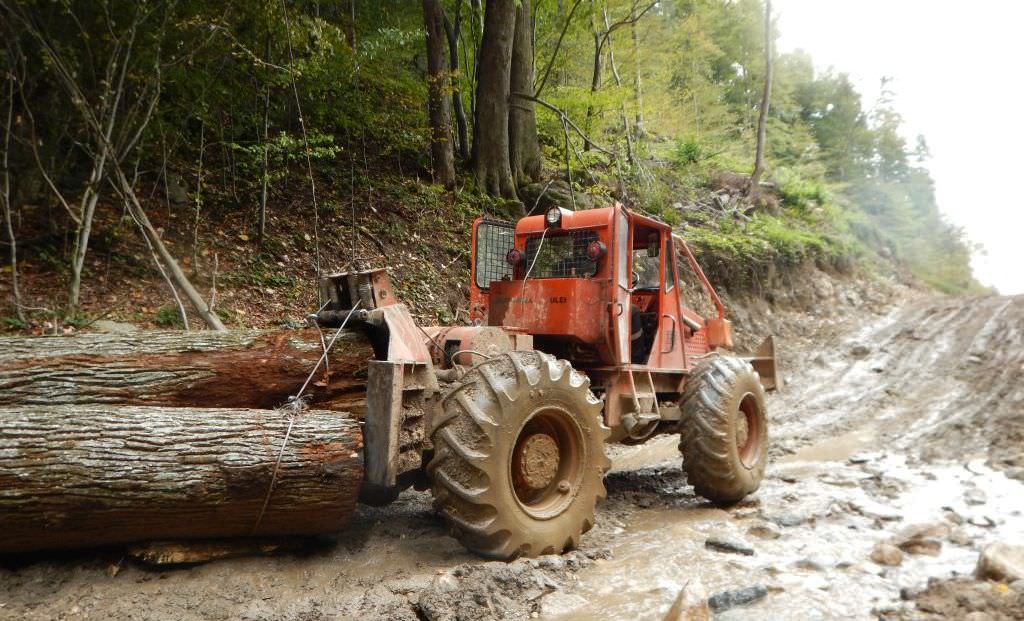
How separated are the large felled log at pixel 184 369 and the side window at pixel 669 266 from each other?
2.99m

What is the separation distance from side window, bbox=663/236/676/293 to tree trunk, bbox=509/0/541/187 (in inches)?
233

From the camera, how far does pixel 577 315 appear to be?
4.82 meters

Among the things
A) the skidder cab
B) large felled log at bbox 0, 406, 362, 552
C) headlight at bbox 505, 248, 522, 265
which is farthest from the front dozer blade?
large felled log at bbox 0, 406, 362, 552

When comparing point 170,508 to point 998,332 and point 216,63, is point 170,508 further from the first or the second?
point 998,332

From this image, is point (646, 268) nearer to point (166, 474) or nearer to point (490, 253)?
point (490, 253)

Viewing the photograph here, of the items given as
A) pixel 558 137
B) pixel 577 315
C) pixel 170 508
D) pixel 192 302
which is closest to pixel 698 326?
pixel 577 315

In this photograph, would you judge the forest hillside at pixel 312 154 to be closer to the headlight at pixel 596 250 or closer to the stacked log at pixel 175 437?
the stacked log at pixel 175 437

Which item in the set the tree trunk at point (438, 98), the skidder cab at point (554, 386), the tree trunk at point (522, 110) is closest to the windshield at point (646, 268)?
the skidder cab at point (554, 386)

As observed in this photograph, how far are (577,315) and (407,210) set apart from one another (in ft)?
19.8

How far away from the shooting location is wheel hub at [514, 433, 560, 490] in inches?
149

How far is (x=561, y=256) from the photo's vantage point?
5.21m

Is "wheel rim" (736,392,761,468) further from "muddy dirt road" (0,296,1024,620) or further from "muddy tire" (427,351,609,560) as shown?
"muddy tire" (427,351,609,560)

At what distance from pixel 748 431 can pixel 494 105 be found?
7.34 metres

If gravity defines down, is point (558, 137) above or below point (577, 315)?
above
